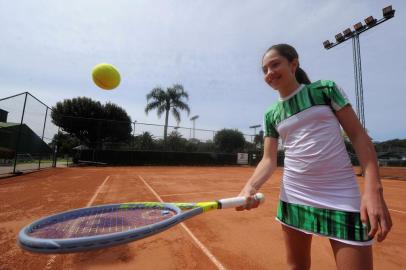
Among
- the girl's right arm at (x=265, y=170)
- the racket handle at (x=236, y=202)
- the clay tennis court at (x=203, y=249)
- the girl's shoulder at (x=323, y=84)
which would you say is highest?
the girl's shoulder at (x=323, y=84)

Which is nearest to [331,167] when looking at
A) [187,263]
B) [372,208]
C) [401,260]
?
[372,208]

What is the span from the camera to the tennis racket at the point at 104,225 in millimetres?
1521

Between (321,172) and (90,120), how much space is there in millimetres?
34717

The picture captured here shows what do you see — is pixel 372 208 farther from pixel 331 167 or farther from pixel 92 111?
pixel 92 111

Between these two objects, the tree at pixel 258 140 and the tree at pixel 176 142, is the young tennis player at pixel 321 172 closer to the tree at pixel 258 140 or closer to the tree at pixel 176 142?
the tree at pixel 176 142

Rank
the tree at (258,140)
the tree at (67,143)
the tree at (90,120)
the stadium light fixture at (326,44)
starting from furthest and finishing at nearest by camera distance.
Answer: the tree at (67,143) → the tree at (258,140) → the tree at (90,120) → the stadium light fixture at (326,44)

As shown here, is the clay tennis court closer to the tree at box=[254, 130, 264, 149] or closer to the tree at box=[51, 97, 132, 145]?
the tree at box=[51, 97, 132, 145]

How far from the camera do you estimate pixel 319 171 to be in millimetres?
1708

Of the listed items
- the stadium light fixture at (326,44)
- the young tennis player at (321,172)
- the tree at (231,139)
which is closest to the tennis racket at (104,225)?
the young tennis player at (321,172)

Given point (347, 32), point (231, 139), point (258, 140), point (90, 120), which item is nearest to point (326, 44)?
point (347, 32)

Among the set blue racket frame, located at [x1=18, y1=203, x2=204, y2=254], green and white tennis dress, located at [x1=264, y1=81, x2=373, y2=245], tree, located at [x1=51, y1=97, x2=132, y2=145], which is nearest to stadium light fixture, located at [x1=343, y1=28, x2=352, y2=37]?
tree, located at [x1=51, y1=97, x2=132, y2=145]

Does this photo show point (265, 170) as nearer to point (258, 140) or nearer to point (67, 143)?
point (258, 140)

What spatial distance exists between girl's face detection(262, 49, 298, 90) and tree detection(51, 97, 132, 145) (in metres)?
25.9

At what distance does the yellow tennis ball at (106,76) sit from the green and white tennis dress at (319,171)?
6.36 meters
